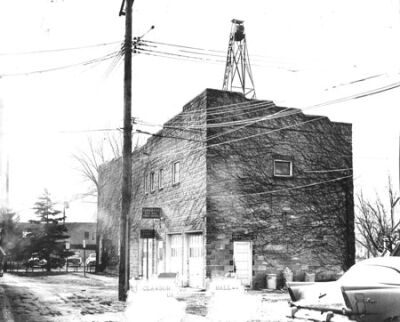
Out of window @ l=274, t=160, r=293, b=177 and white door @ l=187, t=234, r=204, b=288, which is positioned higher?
window @ l=274, t=160, r=293, b=177

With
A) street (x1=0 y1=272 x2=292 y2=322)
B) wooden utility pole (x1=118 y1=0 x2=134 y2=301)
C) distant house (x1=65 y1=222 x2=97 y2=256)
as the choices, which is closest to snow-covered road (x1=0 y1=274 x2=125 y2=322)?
street (x1=0 y1=272 x2=292 y2=322)

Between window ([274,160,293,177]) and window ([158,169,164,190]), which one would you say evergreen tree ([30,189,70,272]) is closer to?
window ([158,169,164,190])

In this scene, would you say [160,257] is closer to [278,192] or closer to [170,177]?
[170,177]

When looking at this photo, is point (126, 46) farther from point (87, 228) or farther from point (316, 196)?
point (87, 228)

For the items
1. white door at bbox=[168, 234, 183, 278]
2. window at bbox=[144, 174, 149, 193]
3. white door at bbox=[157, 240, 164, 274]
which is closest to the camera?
white door at bbox=[168, 234, 183, 278]

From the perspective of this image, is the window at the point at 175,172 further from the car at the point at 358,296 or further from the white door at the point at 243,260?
the car at the point at 358,296

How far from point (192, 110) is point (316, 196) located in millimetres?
6470

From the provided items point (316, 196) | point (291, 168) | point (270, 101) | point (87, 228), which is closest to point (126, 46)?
point (270, 101)

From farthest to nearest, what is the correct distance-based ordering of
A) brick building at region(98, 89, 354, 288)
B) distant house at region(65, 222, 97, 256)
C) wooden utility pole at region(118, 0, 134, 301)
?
1. distant house at region(65, 222, 97, 256)
2. brick building at region(98, 89, 354, 288)
3. wooden utility pole at region(118, 0, 134, 301)

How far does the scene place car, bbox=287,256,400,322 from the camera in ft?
25.1

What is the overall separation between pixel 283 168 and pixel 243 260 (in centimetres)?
428

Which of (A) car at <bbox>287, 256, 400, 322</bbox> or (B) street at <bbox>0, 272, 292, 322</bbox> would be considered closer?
(A) car at <bbox>287, 256, 400, 322</bbox>

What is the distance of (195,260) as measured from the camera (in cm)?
2364

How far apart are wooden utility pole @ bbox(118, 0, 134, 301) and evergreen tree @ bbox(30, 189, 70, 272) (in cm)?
2950
